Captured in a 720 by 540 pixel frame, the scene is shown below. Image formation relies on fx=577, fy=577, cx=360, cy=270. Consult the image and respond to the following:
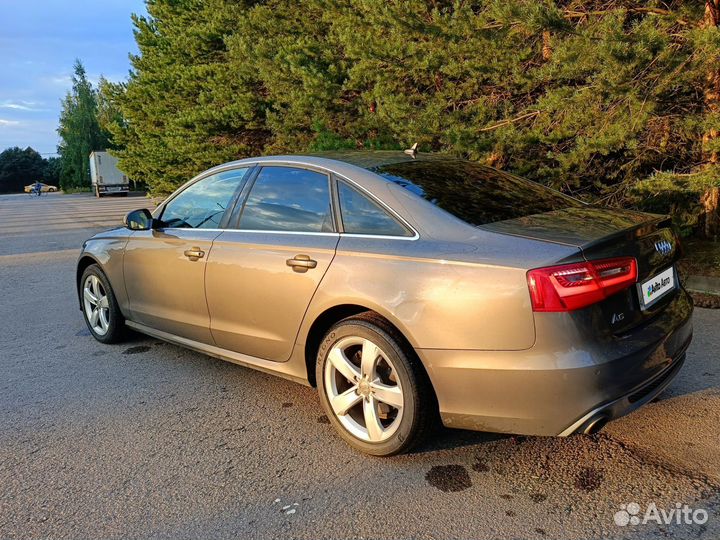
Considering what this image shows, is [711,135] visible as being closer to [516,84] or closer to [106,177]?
[516,84]

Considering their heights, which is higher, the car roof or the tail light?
the car roof

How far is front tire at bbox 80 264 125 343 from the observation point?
192 inches

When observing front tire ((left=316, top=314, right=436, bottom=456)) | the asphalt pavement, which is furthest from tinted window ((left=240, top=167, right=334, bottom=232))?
the asphalt pavement

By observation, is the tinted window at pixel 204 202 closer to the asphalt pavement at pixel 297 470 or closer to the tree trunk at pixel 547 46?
the asphalt pavement at pixel 297 470

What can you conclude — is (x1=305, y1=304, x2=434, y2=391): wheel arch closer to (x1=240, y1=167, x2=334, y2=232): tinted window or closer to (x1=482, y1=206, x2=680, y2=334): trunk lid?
(x1=240, y1=167, x2=334, y2=232): tinted window

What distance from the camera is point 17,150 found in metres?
94.4

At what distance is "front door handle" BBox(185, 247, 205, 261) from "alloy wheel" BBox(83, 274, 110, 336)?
1432 mm

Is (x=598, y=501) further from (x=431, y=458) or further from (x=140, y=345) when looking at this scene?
(x=140, y=345)

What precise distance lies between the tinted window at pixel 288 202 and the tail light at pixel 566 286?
123 centimetres

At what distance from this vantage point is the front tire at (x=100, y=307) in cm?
488

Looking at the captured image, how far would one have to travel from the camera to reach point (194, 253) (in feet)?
12.8

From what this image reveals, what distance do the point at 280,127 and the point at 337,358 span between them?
9.73 metres

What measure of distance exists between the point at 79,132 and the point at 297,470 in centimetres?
6453

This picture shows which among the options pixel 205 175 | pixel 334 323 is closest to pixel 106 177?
pixel 205 175
